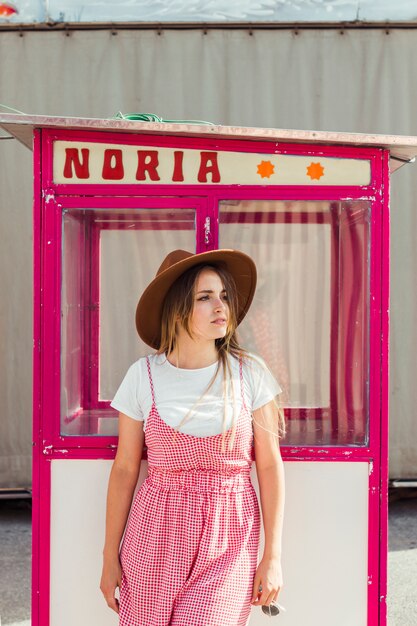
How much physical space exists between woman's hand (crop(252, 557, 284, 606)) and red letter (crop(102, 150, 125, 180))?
1.22 metres

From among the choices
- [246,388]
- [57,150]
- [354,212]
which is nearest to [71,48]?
[57,150]

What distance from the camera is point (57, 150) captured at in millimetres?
2264

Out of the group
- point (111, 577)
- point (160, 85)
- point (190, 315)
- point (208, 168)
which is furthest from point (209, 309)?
point (160, 85)

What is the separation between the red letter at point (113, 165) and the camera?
226 cm

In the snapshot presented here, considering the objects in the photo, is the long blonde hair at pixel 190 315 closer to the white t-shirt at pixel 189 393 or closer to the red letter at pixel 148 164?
the white t-shirt at pixel 189 393

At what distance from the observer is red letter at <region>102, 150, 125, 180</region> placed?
2260 millimetres

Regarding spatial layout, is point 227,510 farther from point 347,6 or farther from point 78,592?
point 347,6

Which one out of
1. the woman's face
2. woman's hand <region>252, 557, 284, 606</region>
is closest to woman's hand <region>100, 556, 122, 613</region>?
woman's hand <region>252, 557, 284, 606</region>

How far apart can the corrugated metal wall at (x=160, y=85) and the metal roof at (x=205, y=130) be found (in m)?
2.32

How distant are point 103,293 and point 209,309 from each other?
772mm

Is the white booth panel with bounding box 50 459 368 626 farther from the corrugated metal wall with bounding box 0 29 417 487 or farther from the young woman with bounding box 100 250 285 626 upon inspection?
the corrugated metal wall with bounding box 0 29 417 487

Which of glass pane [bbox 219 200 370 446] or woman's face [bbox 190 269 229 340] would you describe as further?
glass pane [bbox 219 200 370 446]

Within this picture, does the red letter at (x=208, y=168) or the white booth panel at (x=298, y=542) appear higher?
the red letter at (x=208, y=168)

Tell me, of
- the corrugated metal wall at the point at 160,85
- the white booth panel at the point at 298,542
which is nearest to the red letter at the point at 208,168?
the white booth panel at the point at 298,542
